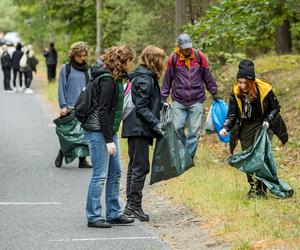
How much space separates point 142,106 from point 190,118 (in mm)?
3430

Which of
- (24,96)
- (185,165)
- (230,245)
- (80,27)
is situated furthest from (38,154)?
(80,27)

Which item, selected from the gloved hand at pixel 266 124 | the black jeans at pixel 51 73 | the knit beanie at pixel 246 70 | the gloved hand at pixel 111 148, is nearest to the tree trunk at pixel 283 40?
the gloved hand at pixel 266 124

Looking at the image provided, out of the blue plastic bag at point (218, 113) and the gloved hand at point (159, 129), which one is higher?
the gloved hand at point (159, 129)

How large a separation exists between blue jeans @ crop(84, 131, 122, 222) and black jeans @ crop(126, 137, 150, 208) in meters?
0.25

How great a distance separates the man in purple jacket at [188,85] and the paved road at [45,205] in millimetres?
1599

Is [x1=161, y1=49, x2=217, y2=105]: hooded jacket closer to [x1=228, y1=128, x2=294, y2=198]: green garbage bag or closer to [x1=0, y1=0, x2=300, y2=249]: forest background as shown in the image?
[x1=0, y1=0, x2=300, y2=249]: forest background

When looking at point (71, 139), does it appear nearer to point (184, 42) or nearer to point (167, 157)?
point (184, 42)

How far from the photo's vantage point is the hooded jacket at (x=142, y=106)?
28.6ft

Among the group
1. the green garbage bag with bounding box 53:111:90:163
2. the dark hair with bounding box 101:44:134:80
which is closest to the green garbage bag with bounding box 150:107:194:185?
the dark hair with bounding box 101:44:134:80

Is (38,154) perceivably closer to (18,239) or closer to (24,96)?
(18,239)

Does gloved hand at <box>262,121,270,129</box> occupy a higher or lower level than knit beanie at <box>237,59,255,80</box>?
lower

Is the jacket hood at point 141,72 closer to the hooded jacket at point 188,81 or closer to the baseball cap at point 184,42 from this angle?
the baseball cap at point 184,42

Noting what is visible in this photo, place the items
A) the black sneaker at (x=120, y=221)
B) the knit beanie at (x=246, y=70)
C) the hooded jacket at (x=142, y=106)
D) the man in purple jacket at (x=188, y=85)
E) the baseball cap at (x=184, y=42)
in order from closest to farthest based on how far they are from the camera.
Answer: the hooded jacket at (x=142, y=106)
the black sneaker at (x=120, y=221)
the knit beanie at (x=246, y=70)
the baseball cap at (x=184, y=42)
the man in purple jacket at (x=188, y=85)

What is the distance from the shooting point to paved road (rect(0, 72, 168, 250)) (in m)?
8.08
